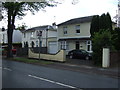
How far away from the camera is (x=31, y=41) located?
47312 mm

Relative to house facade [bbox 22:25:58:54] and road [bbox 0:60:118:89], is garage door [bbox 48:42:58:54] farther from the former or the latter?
road [bbox 0:60:118:89]

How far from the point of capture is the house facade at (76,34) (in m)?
32.1

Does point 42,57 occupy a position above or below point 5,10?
below

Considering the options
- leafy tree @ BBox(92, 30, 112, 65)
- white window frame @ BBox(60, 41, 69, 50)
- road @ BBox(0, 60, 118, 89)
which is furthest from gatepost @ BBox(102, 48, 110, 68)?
white window frame @ BBox(60, 41, 69, 50)

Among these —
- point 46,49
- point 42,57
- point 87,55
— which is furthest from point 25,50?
point 87,55

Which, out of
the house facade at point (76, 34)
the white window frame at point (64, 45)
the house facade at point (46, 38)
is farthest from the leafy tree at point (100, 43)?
the house facade at point (46, 38)

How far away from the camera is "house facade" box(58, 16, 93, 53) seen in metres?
32.1

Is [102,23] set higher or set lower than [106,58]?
higher

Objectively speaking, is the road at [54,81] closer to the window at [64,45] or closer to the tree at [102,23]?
the tree at [102,23]

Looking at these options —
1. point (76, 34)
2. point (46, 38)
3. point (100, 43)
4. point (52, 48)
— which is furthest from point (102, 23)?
point (46, 38)

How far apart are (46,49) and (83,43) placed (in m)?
10.3

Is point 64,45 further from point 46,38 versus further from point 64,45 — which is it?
point 46,38

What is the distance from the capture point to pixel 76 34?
1348 inches

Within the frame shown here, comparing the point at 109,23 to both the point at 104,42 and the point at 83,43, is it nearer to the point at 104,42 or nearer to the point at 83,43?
the point at 104,42
